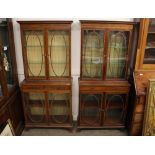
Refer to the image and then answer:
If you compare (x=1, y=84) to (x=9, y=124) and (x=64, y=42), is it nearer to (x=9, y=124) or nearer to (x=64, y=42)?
(x=9, y=124)

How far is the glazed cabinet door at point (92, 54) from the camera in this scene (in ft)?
7.10

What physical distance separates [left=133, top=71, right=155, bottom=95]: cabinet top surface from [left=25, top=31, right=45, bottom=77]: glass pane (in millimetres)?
1336

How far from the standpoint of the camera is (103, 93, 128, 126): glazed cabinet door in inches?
93.9

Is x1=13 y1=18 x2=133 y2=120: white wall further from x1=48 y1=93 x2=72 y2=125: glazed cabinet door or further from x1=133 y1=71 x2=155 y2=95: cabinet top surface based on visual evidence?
x1=133 y1=71 x2=155 y2=95: cabinet top surface

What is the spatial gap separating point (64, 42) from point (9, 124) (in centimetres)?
131

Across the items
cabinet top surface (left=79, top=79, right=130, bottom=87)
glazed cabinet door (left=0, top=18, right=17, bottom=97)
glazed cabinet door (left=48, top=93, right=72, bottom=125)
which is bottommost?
glazed cabinet door (left=48, top=93, right=72, bottom=125)

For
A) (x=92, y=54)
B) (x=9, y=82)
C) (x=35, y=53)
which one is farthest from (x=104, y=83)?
(x=9, y=82)

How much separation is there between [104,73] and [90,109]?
0.62 metres

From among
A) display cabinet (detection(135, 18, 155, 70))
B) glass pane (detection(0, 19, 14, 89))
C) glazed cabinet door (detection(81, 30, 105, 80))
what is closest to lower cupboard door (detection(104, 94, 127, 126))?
glazed cabinet door (detection(81, 30, 105, 80))

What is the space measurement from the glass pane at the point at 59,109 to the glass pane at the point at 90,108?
0.80ft

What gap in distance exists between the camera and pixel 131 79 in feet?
7.63

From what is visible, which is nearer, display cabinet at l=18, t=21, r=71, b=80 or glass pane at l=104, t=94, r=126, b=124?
display cabinet at l=18, t=21, r=71, b=80

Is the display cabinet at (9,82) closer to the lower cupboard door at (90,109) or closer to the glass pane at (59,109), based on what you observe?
the glass pane at (59,109)
